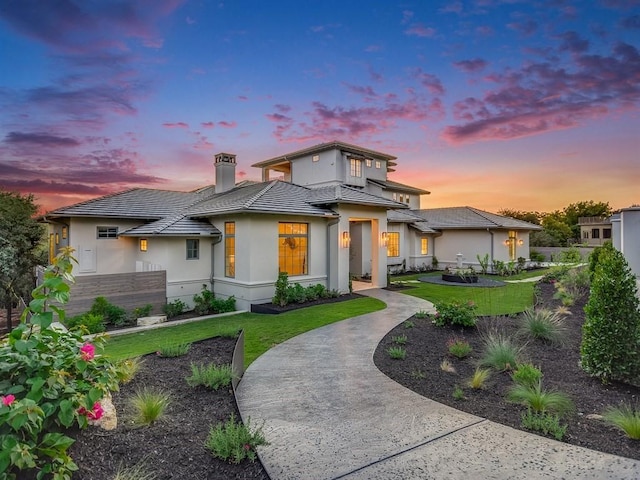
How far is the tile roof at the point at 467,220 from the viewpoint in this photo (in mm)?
23125

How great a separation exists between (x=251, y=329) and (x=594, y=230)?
56.4 m

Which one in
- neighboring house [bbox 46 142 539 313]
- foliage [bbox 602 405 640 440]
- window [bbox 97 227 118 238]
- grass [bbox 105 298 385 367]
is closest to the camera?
foliage [bbox 602 405 640 440]

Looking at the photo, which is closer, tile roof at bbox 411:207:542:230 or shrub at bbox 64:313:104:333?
shrub at bbox 64:313:104:333

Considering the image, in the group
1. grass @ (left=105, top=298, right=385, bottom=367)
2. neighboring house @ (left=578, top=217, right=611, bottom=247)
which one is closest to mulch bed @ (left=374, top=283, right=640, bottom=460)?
grass @ (left=105, top=298, right=385, bottom=367)

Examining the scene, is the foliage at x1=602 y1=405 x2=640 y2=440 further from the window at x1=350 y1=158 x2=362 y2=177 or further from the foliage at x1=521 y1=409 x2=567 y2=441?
the window at x1=350 y1=158 x2=362 y2=177

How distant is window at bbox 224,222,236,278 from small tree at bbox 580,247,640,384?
10.6 meters

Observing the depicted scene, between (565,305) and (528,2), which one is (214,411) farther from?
(528,2)

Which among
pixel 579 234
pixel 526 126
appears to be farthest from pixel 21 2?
pixel 579 234

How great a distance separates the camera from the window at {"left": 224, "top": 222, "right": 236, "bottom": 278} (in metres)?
12.7

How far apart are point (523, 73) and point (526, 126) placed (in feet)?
10.8

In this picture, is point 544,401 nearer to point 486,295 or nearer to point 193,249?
point 486,295

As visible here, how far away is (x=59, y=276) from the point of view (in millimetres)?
2840

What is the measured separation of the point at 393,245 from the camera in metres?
22.2

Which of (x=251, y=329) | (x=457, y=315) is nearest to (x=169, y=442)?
(x=251, y=329)
